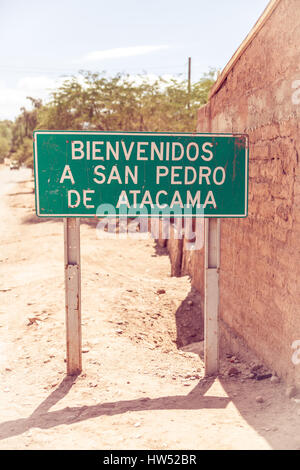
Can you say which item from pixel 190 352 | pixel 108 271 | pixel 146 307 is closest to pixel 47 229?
pixel 108 271

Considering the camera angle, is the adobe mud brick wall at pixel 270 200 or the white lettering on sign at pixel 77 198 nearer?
the adobe mud brick wall at pixel 270 200

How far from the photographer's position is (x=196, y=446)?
3.18 m

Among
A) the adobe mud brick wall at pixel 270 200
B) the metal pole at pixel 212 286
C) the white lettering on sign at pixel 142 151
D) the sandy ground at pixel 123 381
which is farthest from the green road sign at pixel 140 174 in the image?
the sandy ground at pixel 123 381

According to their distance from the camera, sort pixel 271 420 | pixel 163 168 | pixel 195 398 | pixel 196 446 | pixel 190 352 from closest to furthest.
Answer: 1. pixel 196 446
2. pixel 271 420
3. pixel 195 398
4. pixel 163 168
5. pixel 190 352

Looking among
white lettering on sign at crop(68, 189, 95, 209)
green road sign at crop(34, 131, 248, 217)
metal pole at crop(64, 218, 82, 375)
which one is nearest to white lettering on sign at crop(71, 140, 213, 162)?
green road sign at crop(34, 131, 248, 217)

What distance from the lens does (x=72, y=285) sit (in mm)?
4668

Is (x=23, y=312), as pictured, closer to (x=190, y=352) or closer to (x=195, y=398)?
(x=190, y=352)

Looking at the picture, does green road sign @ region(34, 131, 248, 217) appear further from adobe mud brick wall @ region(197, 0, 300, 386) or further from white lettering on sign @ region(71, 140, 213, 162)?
adobe mud brick wall @ region(197, 0, 300, 386)

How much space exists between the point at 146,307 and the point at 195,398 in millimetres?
3535

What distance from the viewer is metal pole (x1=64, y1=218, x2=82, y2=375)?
461 centimetres

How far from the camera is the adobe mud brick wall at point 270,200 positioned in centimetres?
410

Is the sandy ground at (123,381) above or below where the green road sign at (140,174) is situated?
below

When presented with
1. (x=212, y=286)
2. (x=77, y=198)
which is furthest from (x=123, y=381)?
(x=77, y=198)

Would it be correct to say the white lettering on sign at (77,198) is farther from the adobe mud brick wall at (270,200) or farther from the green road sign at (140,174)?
the adobe mud brick wall at (270,200)
